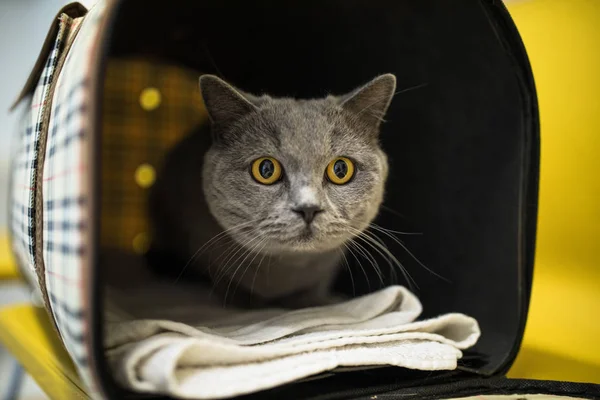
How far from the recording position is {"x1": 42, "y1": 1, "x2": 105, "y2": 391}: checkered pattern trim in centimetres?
64

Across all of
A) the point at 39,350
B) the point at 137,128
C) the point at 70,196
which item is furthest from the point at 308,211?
the point at 137,128

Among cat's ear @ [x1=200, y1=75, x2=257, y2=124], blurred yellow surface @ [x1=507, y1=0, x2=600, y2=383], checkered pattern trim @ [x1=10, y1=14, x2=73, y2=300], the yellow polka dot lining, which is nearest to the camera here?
checkered pattern trim @ [x1=10, y1=14, x2=73, y2=300]

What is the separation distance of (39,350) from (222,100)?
2.26 ft

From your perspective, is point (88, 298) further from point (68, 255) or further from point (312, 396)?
point (312, 396)

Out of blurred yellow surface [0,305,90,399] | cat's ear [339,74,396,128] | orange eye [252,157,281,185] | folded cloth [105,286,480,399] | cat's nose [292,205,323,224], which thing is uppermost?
cat's ear [339,74,396,128]

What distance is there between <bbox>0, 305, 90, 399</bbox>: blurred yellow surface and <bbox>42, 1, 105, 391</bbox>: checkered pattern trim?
22cm

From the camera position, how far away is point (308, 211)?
0.96m

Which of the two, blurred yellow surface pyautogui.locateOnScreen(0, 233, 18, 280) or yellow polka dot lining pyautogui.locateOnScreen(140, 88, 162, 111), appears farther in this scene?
yellow polka dot lining pyautogui.locateOnScreen(140, 88, 162, 111)

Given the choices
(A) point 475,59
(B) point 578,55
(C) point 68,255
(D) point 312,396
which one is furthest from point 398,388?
(B) point 578,55

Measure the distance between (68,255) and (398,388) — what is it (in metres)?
0.58

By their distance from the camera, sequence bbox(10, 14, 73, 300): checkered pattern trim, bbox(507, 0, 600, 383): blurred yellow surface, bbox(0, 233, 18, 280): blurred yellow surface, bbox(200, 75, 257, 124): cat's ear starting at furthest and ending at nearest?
bbox(0, 233, 18, 280): blurred yellow surface → bbox(507, 0, 600, 383): blurred yellow surface → bbox(200, 75, 257, 124): cat's ear → bbox(10, 14, 73, 300): checkered pattern trim

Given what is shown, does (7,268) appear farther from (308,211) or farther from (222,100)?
(308,211)

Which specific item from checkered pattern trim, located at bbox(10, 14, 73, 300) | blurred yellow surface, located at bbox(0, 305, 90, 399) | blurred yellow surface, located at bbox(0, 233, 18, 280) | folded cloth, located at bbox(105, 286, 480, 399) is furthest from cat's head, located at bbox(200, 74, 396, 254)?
blurred yellow surface, located at bbox(0, 233, 18, 280)

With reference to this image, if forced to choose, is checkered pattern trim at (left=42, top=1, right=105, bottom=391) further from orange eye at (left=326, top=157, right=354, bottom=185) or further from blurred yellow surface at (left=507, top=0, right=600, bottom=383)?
blurred yellow surface at (left=507, top=0, right=600, bottom=383)
